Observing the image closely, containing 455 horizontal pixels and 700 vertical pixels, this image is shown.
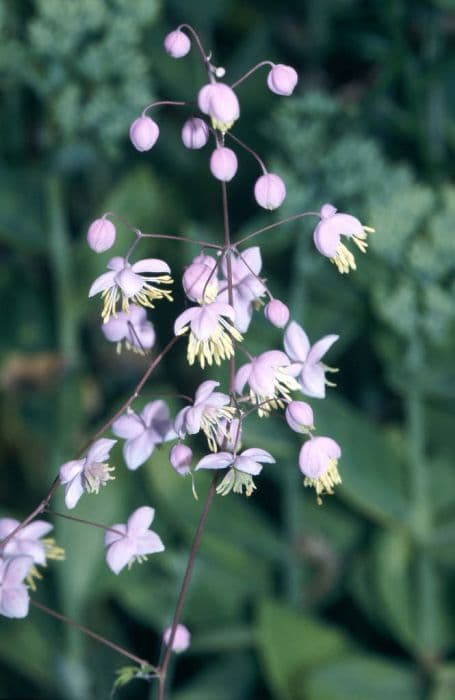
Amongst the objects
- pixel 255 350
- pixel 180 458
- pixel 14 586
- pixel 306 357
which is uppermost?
pixel 255 350

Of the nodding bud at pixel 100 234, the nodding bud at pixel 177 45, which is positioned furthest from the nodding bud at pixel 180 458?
the nodding bud at pixel 177 45

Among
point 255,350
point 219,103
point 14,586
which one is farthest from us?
point 255,350

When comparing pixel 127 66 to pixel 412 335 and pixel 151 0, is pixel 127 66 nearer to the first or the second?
pixel 151 0

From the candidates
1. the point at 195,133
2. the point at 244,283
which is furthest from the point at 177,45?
the point at 244,283

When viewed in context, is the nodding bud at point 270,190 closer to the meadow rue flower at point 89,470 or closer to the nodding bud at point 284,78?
the nodding bud at point 284,78

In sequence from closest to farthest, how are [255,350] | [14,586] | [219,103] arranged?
[219,103] → [14,586] → [255,350]

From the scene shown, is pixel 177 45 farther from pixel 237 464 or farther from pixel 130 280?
pixel 237 464

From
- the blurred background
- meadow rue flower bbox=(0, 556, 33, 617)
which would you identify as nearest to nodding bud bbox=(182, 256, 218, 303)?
meadow rue flower bbox=(0, 556, 33, 617)
